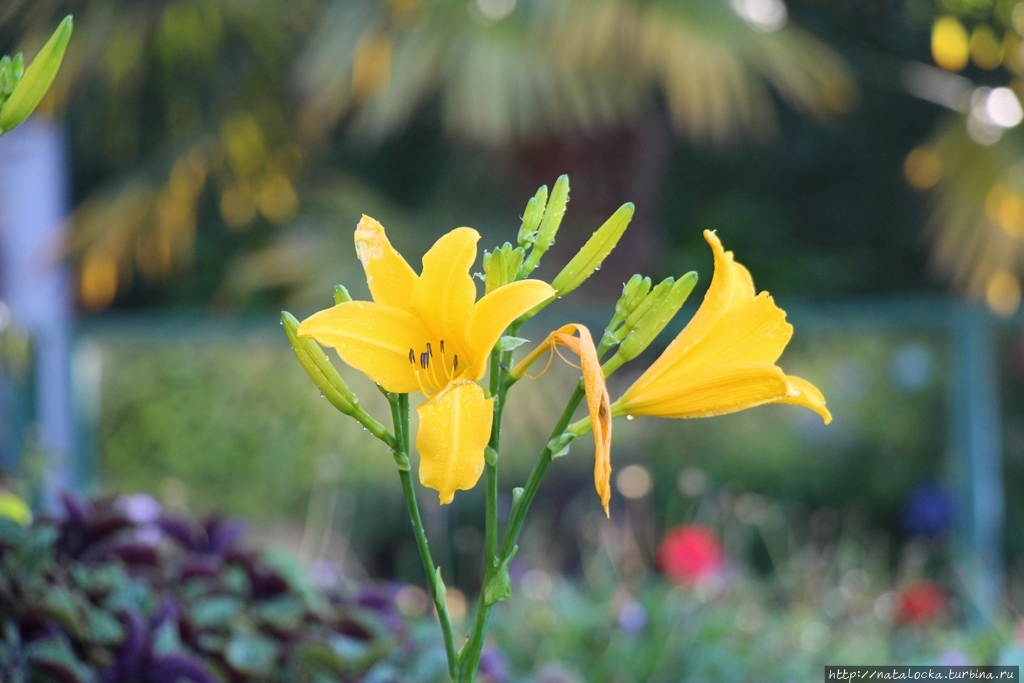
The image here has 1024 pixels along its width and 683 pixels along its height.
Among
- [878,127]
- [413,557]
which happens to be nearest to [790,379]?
[413,557]

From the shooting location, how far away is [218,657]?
119 centimetres

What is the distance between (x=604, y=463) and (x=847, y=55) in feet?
24.1

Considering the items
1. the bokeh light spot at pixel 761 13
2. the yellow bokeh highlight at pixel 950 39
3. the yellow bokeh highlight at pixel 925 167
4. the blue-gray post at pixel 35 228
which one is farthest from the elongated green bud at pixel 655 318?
the blue-gray post at pixel 35 228

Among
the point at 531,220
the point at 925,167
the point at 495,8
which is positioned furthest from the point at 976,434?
the point at 531,220

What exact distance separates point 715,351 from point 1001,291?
13.1 feet

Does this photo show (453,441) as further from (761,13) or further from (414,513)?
(761,13)

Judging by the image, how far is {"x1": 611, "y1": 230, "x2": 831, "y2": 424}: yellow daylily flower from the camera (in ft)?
2.37

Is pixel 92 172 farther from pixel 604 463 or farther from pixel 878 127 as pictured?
pixel 604 463

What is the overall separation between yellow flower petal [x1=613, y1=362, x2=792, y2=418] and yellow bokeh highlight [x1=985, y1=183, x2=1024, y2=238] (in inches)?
145

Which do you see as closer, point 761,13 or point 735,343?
point 735,343

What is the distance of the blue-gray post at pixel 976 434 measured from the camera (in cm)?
352

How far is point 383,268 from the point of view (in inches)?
27.4

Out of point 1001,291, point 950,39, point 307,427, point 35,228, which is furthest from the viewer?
point 35,228

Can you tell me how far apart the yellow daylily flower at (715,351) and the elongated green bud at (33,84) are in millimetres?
513
